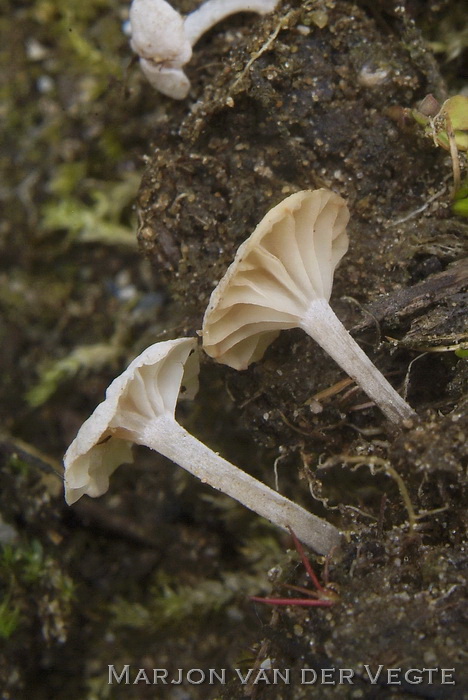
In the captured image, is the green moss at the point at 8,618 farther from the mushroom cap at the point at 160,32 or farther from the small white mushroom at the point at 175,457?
the mushroom cap at the point at 160,32

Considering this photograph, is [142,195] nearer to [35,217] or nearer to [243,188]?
[243,188]

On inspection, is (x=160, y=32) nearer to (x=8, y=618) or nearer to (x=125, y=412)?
(x=125, y=412)

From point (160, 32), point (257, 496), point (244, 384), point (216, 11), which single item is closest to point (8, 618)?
point (257, 496)

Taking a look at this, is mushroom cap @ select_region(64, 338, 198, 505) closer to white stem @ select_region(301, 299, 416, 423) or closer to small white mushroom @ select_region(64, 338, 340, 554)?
small white mushroom @ select_region(64, 338, 340, 554)

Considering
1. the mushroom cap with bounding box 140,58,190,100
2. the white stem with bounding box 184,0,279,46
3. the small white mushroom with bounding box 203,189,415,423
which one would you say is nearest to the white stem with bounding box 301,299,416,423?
the small white mushroom with bounding box 203,189,415,423

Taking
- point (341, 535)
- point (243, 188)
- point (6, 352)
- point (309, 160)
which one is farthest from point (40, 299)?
point (341, 535)

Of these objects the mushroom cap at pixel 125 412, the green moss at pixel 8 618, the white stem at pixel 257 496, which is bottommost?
the green moss at pixel 8 618

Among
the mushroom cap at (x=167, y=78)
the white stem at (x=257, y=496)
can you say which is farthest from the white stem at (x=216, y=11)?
the white stem at (x=257, y=496)
